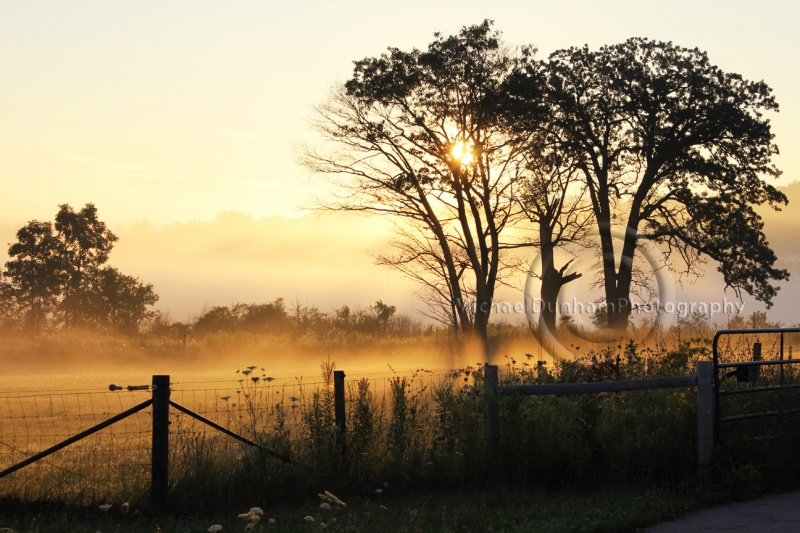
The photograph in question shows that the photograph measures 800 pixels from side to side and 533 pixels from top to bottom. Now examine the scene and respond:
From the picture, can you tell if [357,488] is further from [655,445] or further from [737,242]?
[737,242]

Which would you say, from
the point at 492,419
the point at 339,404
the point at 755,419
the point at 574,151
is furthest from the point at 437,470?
the point at 574,151

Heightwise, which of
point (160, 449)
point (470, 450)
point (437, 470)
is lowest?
point (437, 470)

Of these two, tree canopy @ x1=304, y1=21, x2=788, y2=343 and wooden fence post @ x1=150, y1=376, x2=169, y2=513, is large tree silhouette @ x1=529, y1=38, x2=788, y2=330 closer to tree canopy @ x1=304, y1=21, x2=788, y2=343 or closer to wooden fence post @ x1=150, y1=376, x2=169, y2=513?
tree canopy @ x1=304, y1=21, x2=788, y2=343

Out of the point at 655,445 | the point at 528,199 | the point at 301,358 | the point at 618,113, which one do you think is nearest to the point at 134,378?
the point at 301,358

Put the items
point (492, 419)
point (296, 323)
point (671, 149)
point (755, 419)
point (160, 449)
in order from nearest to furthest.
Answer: point (160, 449) < point (492, 419) < point (755, 419) < point (671, 149) < point (296, 323)

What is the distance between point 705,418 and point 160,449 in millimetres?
6841

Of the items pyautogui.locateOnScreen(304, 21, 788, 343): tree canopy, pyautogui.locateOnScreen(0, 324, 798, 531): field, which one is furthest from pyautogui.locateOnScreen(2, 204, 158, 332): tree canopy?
pyautogui.locateOnScreen(0, 324, 798, 531): field

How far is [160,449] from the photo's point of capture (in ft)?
35.0

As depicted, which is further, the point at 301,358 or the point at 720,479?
the point at 301,358

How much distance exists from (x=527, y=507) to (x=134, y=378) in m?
28.4

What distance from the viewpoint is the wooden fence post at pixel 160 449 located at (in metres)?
10.6

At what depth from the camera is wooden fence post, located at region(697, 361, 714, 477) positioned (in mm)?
11648

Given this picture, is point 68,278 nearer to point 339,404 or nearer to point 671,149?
point 671,149

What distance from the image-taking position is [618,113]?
43.1 meters
